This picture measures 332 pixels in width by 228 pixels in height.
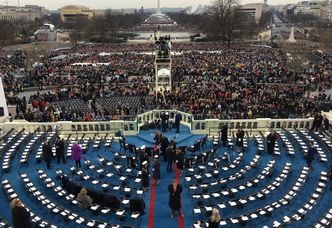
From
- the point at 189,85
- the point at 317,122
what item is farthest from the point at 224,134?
the point at 189,85

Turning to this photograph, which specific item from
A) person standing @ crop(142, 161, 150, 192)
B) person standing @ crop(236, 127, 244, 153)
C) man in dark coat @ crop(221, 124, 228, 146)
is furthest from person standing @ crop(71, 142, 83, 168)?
person standing @ crop(236, 127, 244, 153)

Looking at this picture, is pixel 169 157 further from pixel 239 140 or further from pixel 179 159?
pixel 239 140

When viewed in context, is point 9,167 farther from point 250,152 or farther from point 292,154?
point 292,154

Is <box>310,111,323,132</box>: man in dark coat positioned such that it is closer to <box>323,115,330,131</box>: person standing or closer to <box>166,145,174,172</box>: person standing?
<box>323,115,330,131</box>: person standing

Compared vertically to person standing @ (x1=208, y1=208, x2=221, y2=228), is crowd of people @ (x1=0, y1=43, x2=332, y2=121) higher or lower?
lower

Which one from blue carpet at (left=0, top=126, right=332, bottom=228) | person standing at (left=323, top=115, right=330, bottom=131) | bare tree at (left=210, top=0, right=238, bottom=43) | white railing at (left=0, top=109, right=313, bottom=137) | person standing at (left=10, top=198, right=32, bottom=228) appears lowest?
blue carpet at (left=0, top=126, right=332, bottom=228)

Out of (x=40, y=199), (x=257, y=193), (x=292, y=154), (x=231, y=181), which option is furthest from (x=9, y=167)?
(x=292, y=154)

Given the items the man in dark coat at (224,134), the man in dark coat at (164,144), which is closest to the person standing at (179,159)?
the man in dark coat at (164,144)
